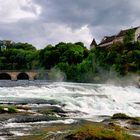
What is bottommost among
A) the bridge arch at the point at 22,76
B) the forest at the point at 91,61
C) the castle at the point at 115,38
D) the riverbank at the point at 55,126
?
the riverbank at the point at 55,126

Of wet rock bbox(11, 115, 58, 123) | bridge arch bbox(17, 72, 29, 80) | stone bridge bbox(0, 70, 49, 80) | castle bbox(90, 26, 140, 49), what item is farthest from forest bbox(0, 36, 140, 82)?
wet rock bbox(11, 115, 58, 123)

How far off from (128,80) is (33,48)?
105755 mm

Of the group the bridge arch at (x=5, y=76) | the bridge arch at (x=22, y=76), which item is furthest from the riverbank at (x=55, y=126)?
the bridge arch at (x=5, y=76)

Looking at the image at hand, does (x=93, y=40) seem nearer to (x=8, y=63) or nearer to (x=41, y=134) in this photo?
(x=8, y=63)

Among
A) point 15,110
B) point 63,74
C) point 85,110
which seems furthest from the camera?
point 63,74

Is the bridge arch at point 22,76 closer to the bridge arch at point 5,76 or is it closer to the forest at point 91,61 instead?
the bridge arch at point 5,76

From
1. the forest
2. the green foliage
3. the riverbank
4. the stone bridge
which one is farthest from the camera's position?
the stone bridge

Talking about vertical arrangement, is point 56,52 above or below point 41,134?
above

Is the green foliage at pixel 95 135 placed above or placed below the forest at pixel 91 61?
below

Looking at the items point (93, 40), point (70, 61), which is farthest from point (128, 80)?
point (93, 40)

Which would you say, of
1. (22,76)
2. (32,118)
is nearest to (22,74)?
(22,76)

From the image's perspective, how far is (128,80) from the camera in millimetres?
74125

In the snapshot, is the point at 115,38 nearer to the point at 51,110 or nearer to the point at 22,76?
the point at 22,76

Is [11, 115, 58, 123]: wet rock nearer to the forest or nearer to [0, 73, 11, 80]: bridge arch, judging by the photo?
the forest
